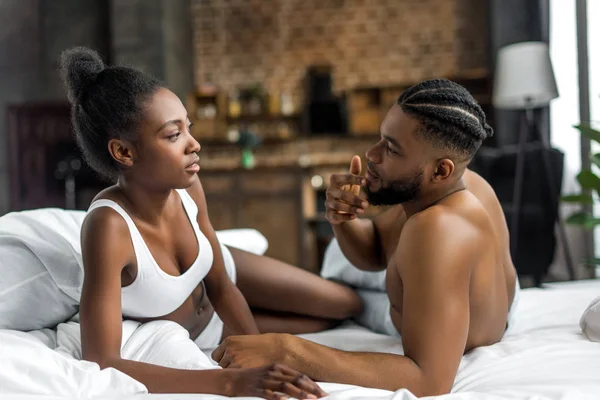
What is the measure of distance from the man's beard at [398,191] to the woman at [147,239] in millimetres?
403

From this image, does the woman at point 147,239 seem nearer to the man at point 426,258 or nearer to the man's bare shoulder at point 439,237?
the man at point 426,258

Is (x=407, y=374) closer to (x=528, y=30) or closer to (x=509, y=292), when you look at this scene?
(x=509, y=292)

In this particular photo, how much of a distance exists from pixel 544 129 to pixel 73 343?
16.3ft

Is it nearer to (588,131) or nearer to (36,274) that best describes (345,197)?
(36,274)

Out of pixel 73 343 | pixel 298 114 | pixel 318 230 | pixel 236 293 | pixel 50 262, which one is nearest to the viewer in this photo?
pixel 73 343

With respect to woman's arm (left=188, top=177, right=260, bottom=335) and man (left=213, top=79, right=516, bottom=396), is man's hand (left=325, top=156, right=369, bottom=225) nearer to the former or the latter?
man (left=213, top=79, right=516, bottom=396)

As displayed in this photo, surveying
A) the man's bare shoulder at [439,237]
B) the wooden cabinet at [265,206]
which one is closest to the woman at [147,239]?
the man's bare shoulder at [439,237]

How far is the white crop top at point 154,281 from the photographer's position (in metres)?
1.36

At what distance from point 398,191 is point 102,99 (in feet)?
2.16

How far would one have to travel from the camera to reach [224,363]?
1145mm

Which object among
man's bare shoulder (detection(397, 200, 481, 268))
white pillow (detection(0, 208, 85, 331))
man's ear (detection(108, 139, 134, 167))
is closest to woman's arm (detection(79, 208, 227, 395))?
man's ear (detection(108, 139, 134, 167))

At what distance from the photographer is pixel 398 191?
1292mm

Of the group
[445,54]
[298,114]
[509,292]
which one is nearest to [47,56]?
[298,114]

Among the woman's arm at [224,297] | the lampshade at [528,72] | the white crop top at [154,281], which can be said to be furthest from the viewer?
the lampshade at [528,72]
